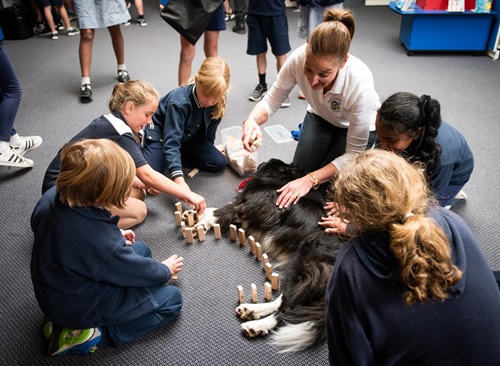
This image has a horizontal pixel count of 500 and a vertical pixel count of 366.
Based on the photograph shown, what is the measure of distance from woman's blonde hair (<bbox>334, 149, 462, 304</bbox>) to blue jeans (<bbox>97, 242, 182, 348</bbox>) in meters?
0.90

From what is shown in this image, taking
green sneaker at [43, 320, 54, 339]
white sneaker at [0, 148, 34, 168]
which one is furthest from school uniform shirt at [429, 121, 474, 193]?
white sneaker at [0, 148, 34, 168]

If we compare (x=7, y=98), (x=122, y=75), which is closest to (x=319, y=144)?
(x=7, y=98)

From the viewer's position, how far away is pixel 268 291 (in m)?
1.75

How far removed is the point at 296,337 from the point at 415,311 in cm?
68

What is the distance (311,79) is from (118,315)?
1283 mm

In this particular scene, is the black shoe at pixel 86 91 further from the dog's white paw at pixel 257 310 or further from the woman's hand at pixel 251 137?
the dog's white paw at pixel 257 310

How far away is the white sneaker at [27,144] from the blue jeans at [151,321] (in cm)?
172

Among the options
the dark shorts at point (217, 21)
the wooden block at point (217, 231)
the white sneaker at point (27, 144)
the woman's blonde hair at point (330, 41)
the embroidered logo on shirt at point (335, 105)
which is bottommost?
the wooden block at point (217, 231)

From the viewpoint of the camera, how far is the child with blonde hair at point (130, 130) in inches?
73.4

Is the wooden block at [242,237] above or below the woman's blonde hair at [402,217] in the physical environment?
below

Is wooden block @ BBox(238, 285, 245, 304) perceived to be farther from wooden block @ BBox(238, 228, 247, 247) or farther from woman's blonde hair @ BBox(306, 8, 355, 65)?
woman's blonde hair @ BBox(306, 8, 355, 65)

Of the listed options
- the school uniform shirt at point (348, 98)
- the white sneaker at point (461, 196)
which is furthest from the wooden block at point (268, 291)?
the white sneaker at point (461, 196)

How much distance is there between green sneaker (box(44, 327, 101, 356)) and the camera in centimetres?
152

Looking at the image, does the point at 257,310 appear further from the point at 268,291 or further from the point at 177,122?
the point at 177,122
